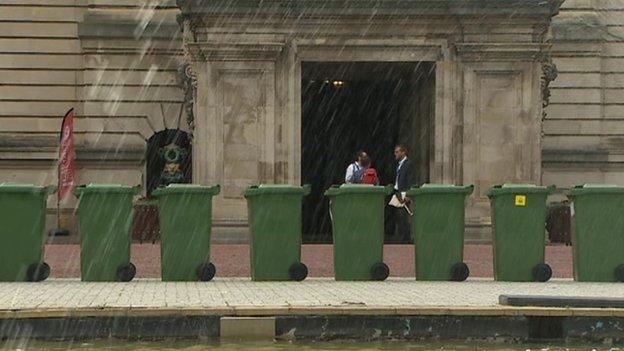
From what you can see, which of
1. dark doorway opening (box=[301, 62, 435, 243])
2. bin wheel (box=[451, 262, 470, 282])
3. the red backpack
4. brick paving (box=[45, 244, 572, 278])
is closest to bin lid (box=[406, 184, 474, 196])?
bin wheel (box=[451, 262, 470, 282])

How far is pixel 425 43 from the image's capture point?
28891 mm

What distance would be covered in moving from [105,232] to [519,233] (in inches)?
198

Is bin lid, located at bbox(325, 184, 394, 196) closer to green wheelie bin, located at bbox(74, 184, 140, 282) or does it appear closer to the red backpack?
green wheelie bin, located at bbox(74, 184, 140, 282)

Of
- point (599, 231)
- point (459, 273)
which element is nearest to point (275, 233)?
point (459, 273)

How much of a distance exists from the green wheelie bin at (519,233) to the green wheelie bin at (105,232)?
4423 millimetres

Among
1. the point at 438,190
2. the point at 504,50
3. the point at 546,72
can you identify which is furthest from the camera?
the point at 546,72

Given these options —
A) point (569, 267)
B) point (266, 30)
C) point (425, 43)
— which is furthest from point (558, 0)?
point (569, 267)

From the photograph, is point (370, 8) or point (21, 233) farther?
point (370, 8)

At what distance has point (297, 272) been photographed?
17938mm

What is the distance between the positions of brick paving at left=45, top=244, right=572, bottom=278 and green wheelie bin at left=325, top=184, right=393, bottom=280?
4.14ft

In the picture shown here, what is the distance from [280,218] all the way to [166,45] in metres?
17.2

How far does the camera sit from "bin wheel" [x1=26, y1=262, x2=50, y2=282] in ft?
57.9

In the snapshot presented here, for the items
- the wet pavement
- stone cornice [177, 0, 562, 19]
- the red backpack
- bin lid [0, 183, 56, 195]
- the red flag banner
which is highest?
stone cornice [177, 0, 562, 19]

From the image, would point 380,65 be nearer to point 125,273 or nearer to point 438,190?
point 438,190
